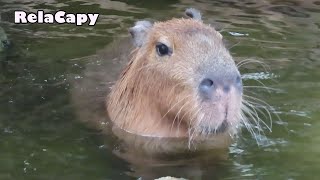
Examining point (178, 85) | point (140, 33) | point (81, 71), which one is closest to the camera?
point (178, 85)

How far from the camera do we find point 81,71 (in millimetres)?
6137

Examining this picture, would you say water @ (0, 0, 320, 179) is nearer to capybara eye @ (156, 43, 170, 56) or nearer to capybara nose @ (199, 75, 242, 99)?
capybara nose @ (199, 75, 242, 99)

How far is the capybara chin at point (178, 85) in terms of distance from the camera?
425 centimetres

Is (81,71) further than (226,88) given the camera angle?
Yes

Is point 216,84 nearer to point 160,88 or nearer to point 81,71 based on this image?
point 160,88

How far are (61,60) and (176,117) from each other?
2.11 metres

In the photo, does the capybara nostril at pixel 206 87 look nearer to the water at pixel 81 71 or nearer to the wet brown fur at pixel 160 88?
the wet brown fur at pixel 160 88

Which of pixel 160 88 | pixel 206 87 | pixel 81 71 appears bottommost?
pixel 81 71

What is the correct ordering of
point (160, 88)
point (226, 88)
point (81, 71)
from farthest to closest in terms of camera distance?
1. point (81, 71)
2. point (160, 88)
3. point (226, 88)

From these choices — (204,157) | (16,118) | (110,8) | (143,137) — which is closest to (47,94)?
(16,118)

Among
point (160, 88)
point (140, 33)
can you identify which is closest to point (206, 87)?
point (160, 88)

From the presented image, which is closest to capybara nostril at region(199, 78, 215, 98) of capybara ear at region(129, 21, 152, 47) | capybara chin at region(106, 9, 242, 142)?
capybara chin at region(106, 9, 242, 142)

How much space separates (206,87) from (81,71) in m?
2.12

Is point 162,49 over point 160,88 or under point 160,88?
over
